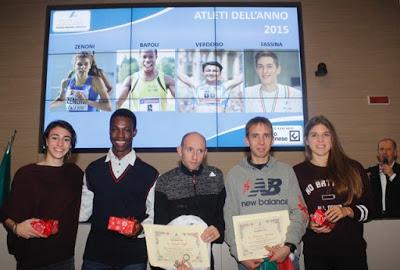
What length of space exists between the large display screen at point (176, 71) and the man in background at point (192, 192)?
2.22 metres

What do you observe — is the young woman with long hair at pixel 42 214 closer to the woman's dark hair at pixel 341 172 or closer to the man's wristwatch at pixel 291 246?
the man's wristwatch at pixel 291 246

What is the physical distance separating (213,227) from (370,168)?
3.10m

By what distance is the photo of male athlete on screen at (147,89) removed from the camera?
4414mm

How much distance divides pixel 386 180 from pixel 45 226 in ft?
12.8

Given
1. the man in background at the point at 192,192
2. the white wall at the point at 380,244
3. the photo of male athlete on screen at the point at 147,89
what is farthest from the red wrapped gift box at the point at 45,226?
the photo of male athlete on screen at the point at 147,89

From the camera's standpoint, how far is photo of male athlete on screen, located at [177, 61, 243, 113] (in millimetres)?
4422

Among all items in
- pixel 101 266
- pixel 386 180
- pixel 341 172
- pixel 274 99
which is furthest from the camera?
pixel 274 99

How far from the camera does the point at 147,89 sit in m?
4.44

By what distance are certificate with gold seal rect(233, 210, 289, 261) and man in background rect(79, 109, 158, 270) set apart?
2.12 ft

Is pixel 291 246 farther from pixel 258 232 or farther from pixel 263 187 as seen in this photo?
pixel 263 187

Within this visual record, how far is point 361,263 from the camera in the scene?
2066 mm

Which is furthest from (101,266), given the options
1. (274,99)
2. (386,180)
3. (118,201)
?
(386,180)

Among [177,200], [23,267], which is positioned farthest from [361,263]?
[23,267]

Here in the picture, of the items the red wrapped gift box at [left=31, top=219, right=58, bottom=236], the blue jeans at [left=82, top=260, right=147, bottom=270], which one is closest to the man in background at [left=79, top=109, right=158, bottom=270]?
the blue jeans at [left=82, top=260, right=147, bottom=270]
